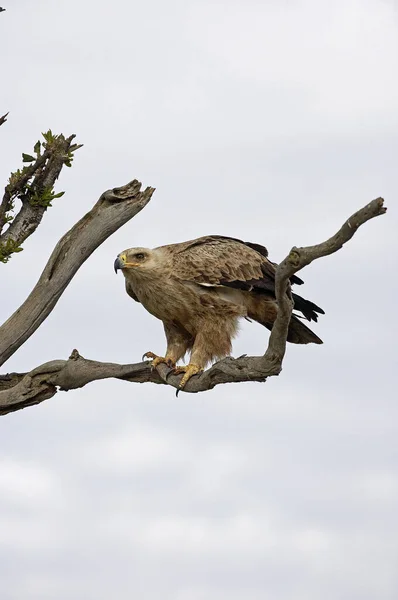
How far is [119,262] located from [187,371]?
1301 mm

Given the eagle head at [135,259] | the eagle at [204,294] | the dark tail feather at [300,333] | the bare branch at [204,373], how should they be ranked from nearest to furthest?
the bare branch at [204,373] → the eagle at [204,294] → the eagle head at [135,259] → the dark tail feather at [300,333]

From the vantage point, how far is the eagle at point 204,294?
9.82 meters

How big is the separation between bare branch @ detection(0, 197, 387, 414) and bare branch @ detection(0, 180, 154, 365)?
0.39 meters

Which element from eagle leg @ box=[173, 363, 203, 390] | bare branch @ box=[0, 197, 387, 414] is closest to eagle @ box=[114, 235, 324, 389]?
eagle leg @ box=[173, 363, 203, 390]

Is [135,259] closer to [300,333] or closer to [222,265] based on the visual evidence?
[222,265]

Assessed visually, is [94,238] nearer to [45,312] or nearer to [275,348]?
[45,312]

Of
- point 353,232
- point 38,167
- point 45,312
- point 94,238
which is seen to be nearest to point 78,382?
point 45,312

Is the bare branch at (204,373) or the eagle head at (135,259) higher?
the eagle head at (135,259)

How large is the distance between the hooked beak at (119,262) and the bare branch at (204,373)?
898 millimetres

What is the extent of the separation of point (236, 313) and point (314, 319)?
812 mm

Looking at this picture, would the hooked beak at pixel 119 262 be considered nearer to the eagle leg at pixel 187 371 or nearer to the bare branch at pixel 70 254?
the bare branch at pixel 70 254

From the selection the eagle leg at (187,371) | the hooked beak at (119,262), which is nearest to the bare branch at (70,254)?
the hooked beak at (119,262)

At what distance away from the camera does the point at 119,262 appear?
10.1 metres

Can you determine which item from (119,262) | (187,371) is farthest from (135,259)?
(187,371)
